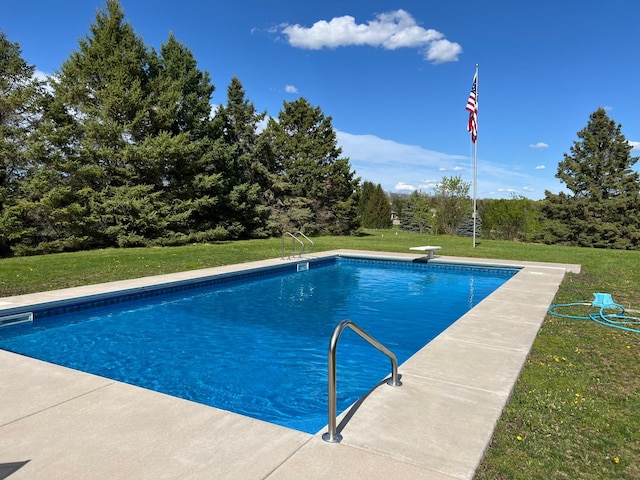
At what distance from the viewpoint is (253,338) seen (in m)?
5.81

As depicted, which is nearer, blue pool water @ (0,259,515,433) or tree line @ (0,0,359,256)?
blue pool water @ (0,259,515,433)

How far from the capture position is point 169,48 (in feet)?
65.3

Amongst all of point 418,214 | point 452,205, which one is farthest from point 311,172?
point 418,214

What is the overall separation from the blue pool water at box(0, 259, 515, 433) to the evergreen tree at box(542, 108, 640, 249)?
70.4 ft

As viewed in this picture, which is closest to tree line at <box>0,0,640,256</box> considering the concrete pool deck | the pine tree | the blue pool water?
the pine tree

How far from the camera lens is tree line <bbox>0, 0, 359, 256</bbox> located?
587 inches

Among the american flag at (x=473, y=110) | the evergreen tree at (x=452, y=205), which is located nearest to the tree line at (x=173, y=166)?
the evergreen tree at (x=452, y=205)

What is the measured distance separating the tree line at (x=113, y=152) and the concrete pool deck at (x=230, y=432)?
1326cm

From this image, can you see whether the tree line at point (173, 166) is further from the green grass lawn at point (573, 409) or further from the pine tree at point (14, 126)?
the green grass lawn at point (573, 409)

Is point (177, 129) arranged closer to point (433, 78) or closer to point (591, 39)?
point (433, 78)

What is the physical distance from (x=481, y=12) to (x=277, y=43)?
10.0 m

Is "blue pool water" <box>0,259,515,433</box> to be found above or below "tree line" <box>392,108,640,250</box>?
below

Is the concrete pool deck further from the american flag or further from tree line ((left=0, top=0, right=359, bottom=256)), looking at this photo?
the american flag

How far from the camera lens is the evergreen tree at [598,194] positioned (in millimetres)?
25766
